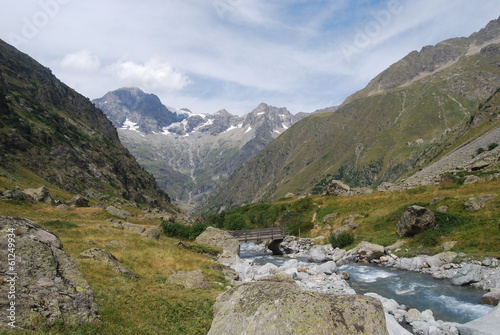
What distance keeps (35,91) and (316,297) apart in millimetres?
211747

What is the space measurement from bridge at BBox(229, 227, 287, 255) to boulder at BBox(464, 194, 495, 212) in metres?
34.3

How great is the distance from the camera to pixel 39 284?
33.0 ft

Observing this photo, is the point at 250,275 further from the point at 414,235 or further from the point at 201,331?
the point at 414,235

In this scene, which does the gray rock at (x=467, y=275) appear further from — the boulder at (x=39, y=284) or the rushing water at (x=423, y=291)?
the boulder at (x=39, y=284)

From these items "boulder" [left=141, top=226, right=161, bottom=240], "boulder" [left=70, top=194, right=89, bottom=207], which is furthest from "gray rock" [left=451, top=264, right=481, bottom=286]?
"boulder" [left=70, top=194, right=89, bottom=207]

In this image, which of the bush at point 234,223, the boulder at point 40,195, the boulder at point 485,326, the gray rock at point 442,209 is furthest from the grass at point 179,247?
the bush at point 234,223

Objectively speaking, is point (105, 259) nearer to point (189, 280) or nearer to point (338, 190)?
point (189, 280)

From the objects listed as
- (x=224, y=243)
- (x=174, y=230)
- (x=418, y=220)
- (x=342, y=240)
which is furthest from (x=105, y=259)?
(x=342, y=240)

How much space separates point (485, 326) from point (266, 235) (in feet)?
165

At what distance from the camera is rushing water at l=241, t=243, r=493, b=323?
2022 centimetres

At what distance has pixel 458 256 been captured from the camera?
3009cm

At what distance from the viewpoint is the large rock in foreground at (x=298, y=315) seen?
8.32 m

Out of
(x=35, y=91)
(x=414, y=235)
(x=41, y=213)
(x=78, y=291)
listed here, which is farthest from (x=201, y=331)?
(x=35, y=91)

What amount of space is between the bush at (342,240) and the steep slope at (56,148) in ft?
295
